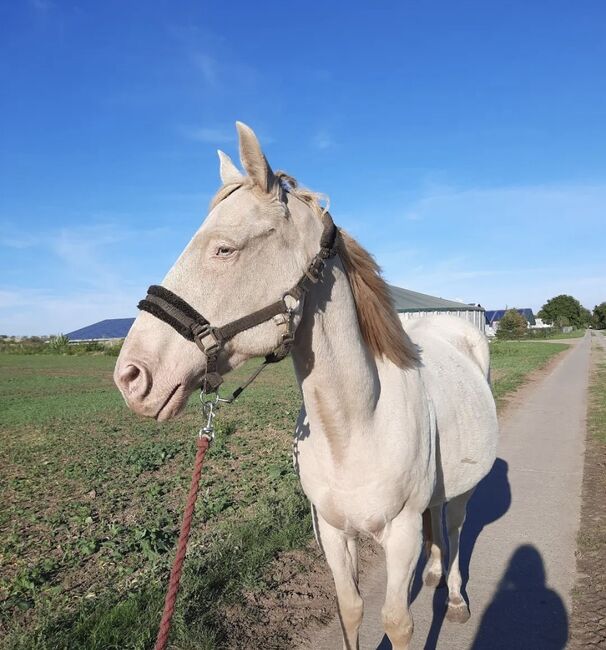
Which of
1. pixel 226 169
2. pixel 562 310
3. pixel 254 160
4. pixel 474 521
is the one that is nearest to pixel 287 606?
pixel 474 521

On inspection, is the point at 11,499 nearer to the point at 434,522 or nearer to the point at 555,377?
the point at 434,522

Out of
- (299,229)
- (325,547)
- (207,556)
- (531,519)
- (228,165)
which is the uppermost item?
(228,165)

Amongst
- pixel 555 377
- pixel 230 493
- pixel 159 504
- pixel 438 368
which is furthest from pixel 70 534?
pixel 555 377

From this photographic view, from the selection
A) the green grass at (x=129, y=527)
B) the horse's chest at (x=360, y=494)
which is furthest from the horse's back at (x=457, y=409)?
the green grass at (x=129, y=527)

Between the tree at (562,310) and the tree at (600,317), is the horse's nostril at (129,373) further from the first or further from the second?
the tree at (600,317)

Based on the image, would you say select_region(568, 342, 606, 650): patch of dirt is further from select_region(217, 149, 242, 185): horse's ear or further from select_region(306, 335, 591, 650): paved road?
select_region(217, 149, 242, 185): horse's ear

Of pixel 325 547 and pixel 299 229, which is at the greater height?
pixel 299 229

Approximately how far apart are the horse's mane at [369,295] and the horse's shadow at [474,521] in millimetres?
2147

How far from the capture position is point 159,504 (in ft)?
20.3

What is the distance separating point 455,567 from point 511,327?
74633mm

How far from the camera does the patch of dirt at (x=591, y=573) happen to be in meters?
3.31

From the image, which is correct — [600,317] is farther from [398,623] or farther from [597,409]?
[398,623]

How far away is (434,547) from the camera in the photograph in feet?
13.5

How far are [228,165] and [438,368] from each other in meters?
2.00
